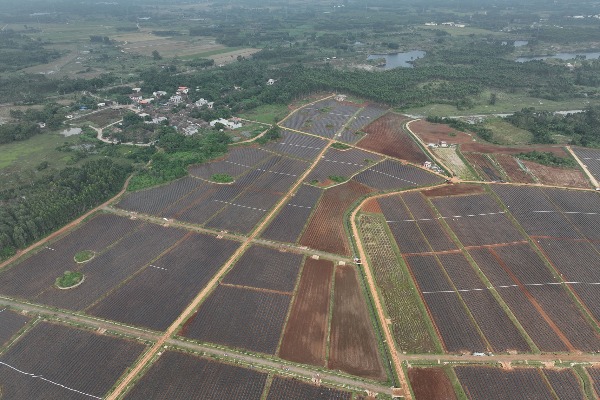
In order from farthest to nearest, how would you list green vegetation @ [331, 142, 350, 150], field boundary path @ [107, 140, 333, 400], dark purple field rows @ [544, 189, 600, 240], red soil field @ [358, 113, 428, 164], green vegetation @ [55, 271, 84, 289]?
green vegetation @ [331, 142, 350, 150] → red soil field @ [358, 113, 428, 164] → dark purple field rows @ [544, 189, 600, 240] → green vegetation @ [55, 271, 84, 289] → field boundary path @ [107, 140, 333, 400]

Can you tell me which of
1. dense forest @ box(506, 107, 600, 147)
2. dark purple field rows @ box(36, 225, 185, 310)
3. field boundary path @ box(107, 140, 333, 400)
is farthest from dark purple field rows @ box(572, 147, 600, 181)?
dark purple field rows @ box(36, 225, 185, 310)

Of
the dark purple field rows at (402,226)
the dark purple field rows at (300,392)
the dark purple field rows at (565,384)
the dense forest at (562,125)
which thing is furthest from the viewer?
the dense forest at (562,125)

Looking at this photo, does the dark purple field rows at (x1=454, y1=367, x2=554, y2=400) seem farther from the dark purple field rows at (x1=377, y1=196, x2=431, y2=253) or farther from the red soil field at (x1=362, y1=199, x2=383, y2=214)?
the red soil field at (x1=362, y1=199, x2=383, y2=214)

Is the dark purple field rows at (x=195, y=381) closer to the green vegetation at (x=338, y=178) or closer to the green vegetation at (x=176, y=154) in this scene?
the green vegetation at (x=176, y=154)

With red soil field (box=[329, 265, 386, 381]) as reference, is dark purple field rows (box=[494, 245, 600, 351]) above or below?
above

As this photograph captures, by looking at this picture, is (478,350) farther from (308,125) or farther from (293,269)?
(308,125)

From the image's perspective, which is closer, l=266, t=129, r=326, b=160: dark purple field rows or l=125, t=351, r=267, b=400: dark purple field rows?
l=125, t=351, r=267, b=400: dark purple field rows

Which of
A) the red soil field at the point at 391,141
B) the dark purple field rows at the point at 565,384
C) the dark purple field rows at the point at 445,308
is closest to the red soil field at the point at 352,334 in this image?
the dark purple field rows at the point at 445,308
